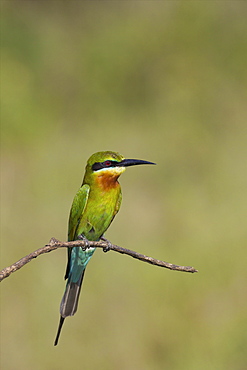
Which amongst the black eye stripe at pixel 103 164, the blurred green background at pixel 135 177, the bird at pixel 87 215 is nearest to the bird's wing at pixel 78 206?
the bird at pixel 87 215

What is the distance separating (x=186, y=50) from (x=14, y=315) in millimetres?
3905

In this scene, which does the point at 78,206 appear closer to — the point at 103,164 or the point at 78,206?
the point at 78,206

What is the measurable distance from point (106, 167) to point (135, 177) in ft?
11.7

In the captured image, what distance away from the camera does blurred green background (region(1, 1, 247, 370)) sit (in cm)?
371

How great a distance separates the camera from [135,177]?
5.04 meters

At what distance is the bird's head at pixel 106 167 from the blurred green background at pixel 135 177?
2.16m

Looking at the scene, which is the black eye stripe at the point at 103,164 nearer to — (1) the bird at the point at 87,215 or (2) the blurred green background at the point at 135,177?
(1) the bird at the point at 87,215

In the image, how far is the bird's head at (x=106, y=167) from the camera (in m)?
1.43

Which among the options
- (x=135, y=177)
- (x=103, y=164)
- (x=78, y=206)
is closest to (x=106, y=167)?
(x=103, y=164)

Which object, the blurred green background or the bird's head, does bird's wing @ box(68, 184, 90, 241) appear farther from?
the blurred green background

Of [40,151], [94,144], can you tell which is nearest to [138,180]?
[94,144]

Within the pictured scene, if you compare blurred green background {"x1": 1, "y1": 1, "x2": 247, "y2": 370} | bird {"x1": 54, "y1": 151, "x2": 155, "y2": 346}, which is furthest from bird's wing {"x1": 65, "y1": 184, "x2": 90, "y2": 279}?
blurred green background {"x1": 1, "y1": 1, "x2": 247, "y2": 370}

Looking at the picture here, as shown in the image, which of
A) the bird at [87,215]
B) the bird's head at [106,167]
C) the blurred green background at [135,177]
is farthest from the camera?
the blurred green background at [135,177]

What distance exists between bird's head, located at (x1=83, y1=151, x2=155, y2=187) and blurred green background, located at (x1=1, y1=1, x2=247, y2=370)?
7.08 feet
